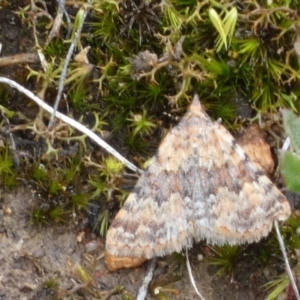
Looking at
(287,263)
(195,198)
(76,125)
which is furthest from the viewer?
(76,125)

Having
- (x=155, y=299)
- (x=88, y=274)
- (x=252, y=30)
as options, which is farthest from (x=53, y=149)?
(x=252, y=30)

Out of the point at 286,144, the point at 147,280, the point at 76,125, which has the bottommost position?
the point at 147,280

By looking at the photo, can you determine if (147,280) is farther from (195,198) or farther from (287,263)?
(287,263)

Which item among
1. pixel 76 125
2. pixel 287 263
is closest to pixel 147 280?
pixel 287 263

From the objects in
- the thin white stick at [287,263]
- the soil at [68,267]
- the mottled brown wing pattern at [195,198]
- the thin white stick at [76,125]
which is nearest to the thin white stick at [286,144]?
the mottled brown wing pattern at [195,198]

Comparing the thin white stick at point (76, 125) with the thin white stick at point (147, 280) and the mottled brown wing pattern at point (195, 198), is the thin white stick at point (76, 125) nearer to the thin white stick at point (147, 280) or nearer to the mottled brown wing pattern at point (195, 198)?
the mottled brown wing pattern at point (195, 198)
